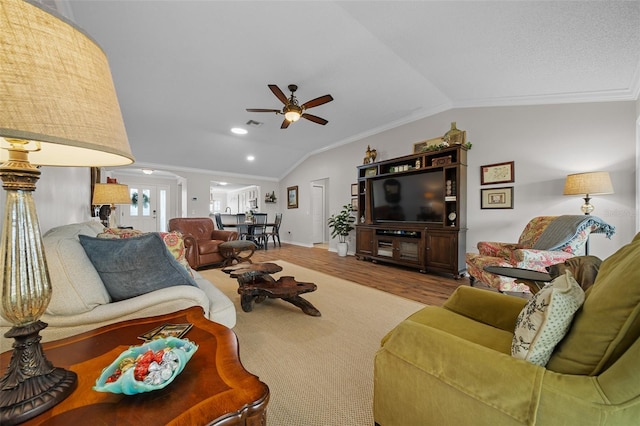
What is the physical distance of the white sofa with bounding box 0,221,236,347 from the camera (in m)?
1.05

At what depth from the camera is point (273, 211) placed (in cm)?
888

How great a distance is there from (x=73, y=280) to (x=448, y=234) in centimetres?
416

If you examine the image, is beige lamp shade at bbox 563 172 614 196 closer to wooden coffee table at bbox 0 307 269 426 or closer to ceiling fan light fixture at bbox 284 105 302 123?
ceiling fan light fixture at bbox 284 105 302 123

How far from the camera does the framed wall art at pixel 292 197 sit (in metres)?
7.91

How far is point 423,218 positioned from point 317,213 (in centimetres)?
394

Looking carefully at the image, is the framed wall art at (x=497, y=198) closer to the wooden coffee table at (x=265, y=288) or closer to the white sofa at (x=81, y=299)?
the wooden coffee table at (x=265, y=288)

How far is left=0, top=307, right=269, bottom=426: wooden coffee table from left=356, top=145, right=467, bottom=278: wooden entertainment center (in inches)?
149

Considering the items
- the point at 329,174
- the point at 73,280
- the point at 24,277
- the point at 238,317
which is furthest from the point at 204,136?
the point at 24,277

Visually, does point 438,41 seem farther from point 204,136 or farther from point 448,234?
point 204,136

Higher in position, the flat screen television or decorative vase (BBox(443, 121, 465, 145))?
decorative vase (BBox(443, 121, 465, 145))

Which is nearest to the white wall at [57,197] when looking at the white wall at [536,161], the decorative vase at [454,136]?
the white wall at [536,161]

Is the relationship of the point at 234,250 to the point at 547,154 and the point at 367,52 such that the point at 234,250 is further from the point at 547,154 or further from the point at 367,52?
the point at 547,154

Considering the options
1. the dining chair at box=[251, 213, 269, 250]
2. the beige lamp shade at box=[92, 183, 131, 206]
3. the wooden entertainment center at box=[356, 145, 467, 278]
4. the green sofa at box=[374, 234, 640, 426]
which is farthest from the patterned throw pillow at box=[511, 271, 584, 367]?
the dining chair at box=[251, 213, 269, 250]

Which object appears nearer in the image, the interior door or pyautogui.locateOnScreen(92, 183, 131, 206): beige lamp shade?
pyautogui.locateOnScreen(92, 183, 131, 206): beige lamp shade
